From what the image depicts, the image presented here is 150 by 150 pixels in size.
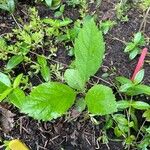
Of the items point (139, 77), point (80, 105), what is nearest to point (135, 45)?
point (139, 77)

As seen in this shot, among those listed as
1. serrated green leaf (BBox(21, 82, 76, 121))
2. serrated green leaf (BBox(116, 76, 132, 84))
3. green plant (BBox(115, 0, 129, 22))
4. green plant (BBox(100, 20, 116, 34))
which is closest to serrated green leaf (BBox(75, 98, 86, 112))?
serrated green leaf (BBox(21, 82, 76, 121))

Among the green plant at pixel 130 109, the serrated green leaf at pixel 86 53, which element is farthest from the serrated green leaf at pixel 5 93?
the green plant at pixel 130 109

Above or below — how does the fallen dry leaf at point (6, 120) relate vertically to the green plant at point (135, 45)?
below

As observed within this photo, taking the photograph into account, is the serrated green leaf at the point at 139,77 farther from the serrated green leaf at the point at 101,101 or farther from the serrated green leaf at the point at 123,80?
the serrated green leaf at the point at 101,101

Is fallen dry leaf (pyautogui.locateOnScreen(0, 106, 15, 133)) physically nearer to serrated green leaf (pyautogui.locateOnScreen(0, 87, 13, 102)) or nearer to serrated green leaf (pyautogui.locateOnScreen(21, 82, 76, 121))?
serrated green leaf (pyautogui.locateOnScreen(0, 87, 13, 102))

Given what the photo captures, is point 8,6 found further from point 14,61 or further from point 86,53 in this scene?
point 86,53

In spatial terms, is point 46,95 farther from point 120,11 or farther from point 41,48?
point 120,11

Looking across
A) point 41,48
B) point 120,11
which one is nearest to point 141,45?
→ point 120,11
